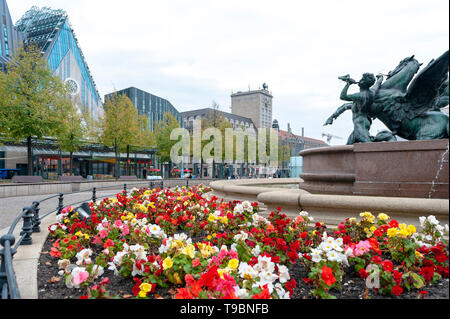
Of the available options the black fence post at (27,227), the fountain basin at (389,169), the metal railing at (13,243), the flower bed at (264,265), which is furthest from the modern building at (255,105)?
the flower bed at (264,265)

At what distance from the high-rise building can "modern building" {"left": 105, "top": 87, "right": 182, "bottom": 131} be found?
25.5 feet

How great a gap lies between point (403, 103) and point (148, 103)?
2725 inches

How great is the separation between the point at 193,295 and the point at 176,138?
1545 inches

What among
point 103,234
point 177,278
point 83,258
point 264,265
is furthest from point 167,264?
point 103,234

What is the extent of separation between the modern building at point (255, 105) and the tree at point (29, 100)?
280ft

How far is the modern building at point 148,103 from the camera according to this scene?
6781 centimetres

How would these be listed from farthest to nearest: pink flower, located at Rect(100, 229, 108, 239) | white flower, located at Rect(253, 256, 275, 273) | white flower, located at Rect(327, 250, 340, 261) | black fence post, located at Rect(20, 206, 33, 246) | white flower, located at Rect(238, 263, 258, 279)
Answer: black fence post, located at Rect(20, 206, 33, 246)
pink flower, located at Rect(100, 229, 108, 239)
white flower, located at Rect(327, 250, 340, 261)
white flower, located at Rect(253, 256, 275, 273)
white flower, located at Rect(238, 263, 258, 279)

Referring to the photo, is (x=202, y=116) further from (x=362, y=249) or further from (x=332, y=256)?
(x=332, y=256)

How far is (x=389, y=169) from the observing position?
19.2 ft

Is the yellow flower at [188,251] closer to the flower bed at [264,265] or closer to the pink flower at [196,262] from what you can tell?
the flower bed at [264,265]

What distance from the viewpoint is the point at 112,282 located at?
12.0 feet

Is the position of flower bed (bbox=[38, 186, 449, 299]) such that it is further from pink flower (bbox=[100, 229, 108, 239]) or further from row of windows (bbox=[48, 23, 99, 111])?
row of windows (bbox=[48, 23, 99, 111])

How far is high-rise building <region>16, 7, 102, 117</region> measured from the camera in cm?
6031

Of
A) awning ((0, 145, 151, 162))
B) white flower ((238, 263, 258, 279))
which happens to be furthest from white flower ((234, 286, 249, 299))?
awning ((0, 145, 151, 162))
